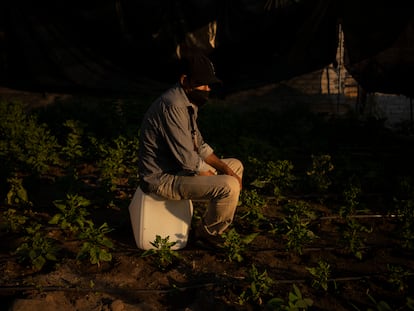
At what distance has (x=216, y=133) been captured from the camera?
23.2ft

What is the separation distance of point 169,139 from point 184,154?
0.18m

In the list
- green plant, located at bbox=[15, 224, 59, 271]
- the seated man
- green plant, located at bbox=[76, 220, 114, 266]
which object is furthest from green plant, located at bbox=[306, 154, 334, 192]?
green plant, located at bbox=[15, 224, 59, 271]

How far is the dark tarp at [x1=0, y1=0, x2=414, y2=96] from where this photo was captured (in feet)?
25.0

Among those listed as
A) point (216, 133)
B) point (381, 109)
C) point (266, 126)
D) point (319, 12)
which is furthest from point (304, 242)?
point (381, 109)

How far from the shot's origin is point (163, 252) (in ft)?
11.5

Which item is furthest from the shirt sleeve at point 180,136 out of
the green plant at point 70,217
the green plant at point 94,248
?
the green plant at point 70,217

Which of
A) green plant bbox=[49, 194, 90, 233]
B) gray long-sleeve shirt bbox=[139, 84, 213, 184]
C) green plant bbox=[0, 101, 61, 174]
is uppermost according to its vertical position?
gray long-sleeve shirt bbox=[139, 84, 213, 184]

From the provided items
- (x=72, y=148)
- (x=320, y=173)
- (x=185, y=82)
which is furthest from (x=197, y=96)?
(x=72, y=148)

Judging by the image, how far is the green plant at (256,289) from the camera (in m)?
3.01

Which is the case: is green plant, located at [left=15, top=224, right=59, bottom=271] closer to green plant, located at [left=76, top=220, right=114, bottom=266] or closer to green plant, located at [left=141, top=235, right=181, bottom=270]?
green plant, located at [left=76, top=220, right=114, bottom=266]

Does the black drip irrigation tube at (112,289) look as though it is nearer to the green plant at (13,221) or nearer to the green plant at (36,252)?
the green plant at (36,252)

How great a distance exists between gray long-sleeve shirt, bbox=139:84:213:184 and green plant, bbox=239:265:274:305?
3.31ft

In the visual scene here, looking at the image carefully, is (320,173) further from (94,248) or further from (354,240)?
(94,248)

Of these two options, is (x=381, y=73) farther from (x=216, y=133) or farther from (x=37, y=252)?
(x=37, y=252)
